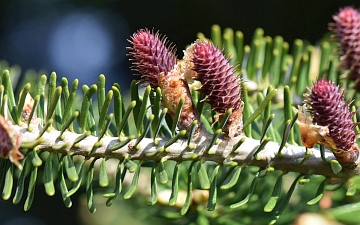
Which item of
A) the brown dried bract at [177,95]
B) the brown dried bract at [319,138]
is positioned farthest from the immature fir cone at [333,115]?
the brown dried bract at [177,95]

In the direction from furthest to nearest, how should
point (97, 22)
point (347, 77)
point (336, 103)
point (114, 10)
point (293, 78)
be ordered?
1. point (97, 22)
2. point (114, 10)
3. point (293, 78)
4. point (347, 77)
5. point (336, 103)

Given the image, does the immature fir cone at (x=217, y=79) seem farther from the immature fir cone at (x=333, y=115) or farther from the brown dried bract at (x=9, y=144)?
the brown dried bract at (x=9, y=144)

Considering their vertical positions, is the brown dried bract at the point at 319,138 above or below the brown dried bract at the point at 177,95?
→ below

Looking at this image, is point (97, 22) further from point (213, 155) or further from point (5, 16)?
point (213, 155)

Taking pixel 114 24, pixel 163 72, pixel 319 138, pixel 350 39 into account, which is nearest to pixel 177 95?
pixel 163 72

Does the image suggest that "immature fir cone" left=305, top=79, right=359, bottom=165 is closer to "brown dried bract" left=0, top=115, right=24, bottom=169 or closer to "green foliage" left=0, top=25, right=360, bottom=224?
"green foliage" left=0, top=25, right=360, bottom=224

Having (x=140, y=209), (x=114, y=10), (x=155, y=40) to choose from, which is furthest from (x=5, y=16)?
(x=155, y=40)

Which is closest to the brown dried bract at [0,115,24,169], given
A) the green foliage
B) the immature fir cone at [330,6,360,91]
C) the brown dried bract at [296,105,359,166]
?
the green foliage
